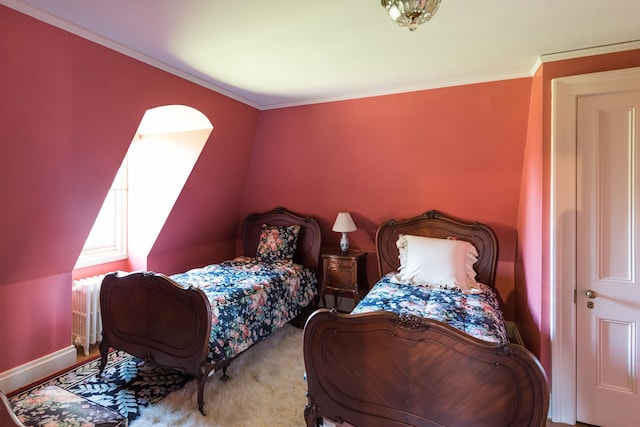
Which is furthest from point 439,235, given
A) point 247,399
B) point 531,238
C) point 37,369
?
point 37,369

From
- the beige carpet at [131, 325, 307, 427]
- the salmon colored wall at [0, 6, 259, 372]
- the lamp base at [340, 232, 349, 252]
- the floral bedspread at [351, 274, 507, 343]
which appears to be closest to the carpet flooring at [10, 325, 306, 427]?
the beige carpet at [131, 325, 307, 427]

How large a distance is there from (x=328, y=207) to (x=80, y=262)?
2.65m

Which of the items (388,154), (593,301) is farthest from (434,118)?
(593,301)

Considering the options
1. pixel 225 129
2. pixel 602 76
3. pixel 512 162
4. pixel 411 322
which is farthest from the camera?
pixel 225 129

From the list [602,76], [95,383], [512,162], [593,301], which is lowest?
[95,383]

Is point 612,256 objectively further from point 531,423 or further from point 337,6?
point 337,6

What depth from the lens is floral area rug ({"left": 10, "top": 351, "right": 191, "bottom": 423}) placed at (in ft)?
7.44

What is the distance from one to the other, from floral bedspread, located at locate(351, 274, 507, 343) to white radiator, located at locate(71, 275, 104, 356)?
2455 mm

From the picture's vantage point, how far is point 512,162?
296 cm

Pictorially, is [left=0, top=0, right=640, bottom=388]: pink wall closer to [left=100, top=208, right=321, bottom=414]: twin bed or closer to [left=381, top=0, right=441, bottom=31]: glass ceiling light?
[left=100, top=208, right=321, bottom=414]: twin bed

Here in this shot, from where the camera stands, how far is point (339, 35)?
6.66 feet

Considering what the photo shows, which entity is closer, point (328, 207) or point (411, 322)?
point (411, 322)

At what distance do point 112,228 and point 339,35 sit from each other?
10.5ft

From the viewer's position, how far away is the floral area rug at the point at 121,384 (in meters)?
2.27
